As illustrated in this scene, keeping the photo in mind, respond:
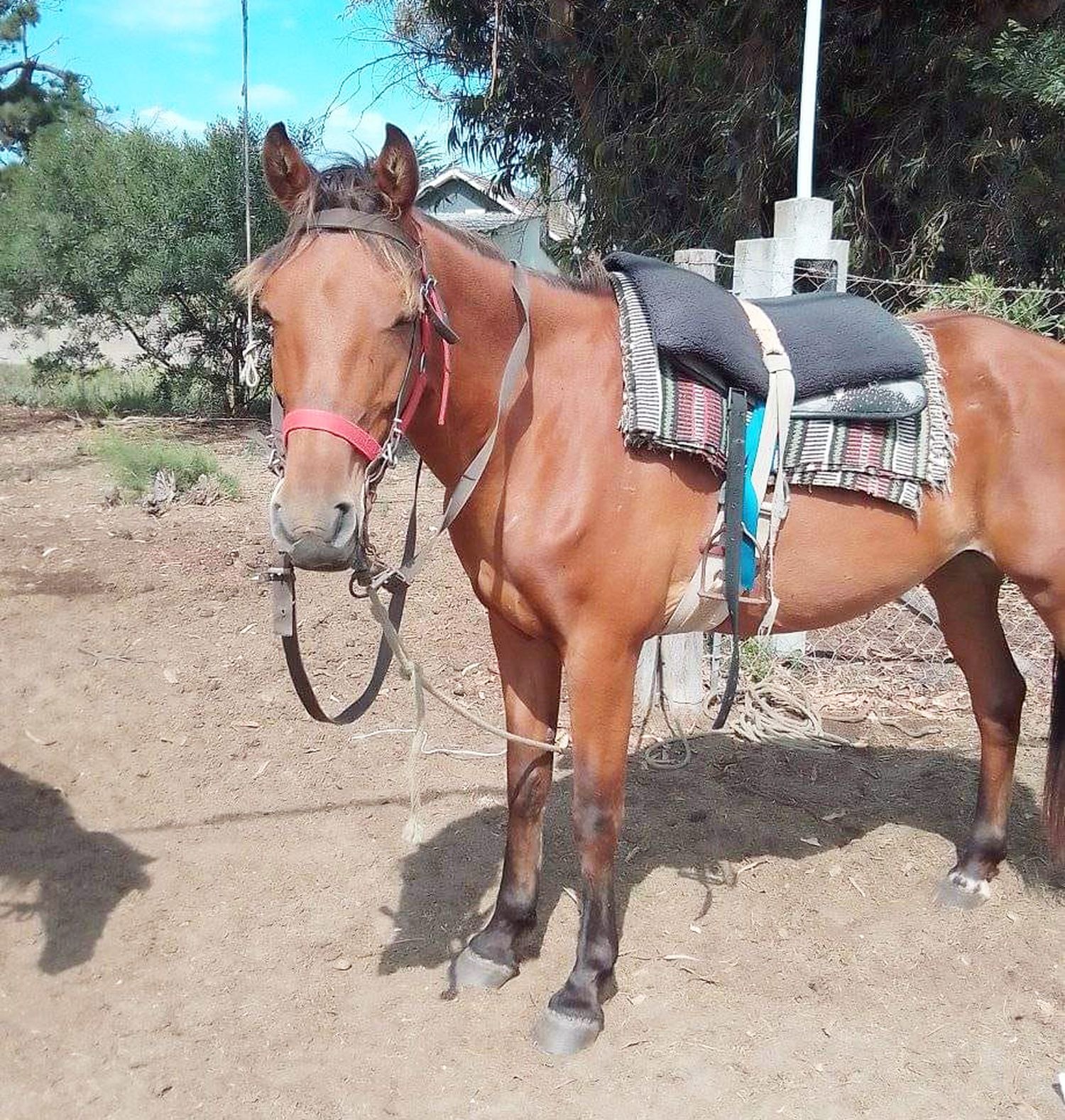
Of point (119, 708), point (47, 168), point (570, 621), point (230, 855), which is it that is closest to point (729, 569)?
point (570, 621)

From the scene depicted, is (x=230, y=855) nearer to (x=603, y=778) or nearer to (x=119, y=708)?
(x=119, y=708)

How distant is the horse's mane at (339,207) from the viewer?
1.70 m

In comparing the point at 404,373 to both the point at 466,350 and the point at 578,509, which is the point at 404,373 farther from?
the point at 578,509

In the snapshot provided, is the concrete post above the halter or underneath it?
above

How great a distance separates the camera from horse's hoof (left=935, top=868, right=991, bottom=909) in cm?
279

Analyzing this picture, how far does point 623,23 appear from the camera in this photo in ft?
23.0

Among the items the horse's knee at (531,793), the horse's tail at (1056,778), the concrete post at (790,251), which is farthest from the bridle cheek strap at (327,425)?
the concrete post at (790,251)

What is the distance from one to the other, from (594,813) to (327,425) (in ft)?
3.87

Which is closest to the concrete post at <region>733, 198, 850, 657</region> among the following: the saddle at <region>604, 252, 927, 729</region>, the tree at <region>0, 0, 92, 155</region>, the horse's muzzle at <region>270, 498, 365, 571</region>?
the saddle at <region>604, 252, 927, 729</region>

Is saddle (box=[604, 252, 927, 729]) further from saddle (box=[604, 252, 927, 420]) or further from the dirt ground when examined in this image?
the dirt ground

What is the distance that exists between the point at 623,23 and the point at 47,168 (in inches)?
275

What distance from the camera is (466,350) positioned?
1.96m

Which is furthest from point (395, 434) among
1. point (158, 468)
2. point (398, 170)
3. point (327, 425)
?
point (158, 468)

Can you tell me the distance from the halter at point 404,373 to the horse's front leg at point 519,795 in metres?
0.72
